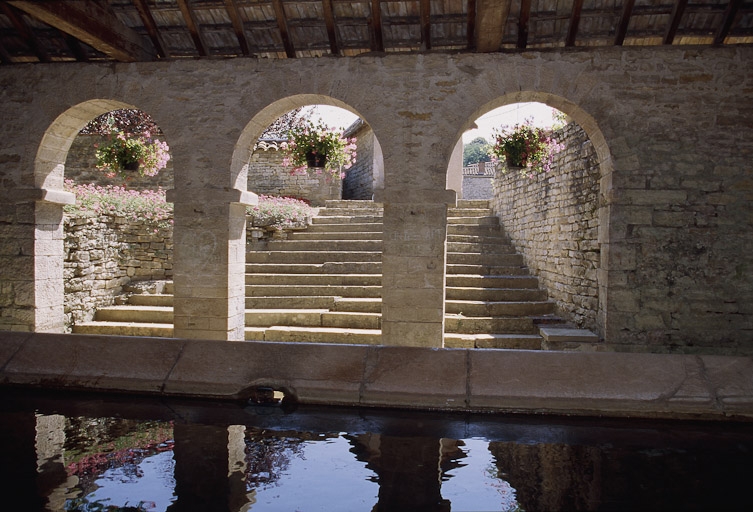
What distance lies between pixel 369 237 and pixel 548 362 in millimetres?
5011

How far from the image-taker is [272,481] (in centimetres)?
254

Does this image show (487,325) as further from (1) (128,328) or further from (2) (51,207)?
(2) (51,207)

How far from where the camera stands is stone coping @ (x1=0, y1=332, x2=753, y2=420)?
3465mm

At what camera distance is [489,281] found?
7105 mm

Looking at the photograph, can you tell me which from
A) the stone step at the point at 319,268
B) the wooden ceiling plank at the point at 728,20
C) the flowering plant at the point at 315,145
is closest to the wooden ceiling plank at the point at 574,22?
the wooden ceiling plank at the point at 728,20

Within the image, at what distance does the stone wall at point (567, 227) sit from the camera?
18.7 ft

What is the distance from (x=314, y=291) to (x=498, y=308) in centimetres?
252

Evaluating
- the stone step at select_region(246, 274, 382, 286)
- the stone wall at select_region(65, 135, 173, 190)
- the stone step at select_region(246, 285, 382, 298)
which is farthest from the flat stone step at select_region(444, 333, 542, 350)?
the stone wall at select_region(65, 135, 173, 190)

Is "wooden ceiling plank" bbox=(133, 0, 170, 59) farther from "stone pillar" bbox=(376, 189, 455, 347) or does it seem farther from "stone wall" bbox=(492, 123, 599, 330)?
"stone wall" bbox=(492, 123, 599, 330)

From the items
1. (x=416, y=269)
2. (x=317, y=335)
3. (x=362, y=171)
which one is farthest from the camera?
(x=362, y=171)

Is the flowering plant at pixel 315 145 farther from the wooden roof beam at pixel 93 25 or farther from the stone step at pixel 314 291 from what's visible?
the wooden roof beam at pixel 93 25

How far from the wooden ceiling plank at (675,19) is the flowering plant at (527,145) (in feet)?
7.20

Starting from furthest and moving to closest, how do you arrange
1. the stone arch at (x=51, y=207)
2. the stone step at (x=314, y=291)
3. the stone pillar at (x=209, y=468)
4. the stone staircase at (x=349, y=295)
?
the stone step at (x=314, y=291), the stone staircase at (x=349, y=295), the stone arch at (x=51, y=207), the stone pillar at (x=209, y=468)

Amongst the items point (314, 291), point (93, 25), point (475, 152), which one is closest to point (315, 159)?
point (314, 291)
